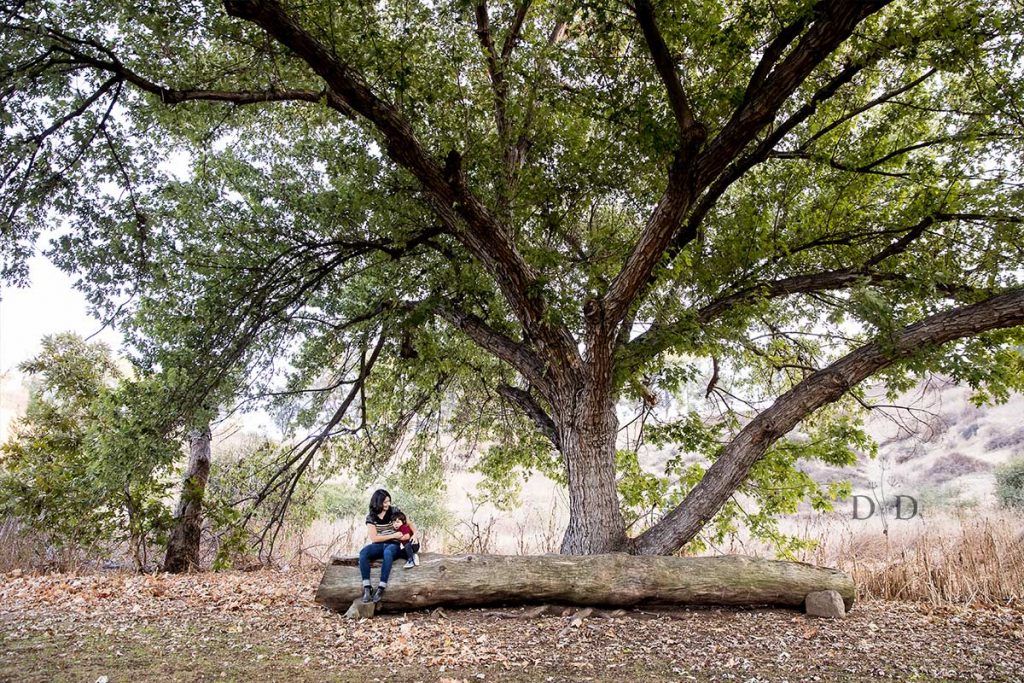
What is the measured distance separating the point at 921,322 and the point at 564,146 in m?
3.97

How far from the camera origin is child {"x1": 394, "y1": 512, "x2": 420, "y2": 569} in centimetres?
578

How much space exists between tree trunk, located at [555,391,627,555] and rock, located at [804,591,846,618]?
182cm

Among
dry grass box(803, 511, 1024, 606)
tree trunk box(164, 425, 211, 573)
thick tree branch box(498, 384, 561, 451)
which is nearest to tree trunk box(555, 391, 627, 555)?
thick tree branch box(498, 384, 561, 451)

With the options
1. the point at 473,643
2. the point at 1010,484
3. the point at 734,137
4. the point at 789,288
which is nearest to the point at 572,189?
the point at 734,137

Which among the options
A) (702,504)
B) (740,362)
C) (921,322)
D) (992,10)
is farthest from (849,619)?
(992,10)

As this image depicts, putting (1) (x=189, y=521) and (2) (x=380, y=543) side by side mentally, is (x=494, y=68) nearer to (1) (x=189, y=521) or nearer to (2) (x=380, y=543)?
(2) (x=380, y=543)

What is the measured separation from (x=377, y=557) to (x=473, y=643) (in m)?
1.61

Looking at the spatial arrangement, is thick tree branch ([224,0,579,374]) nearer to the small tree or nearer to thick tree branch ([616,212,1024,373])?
thick tree branch ([616,212,1024,373])

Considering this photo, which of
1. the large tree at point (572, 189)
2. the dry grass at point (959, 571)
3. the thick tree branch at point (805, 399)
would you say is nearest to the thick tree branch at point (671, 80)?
the large tree at point (572, 189)

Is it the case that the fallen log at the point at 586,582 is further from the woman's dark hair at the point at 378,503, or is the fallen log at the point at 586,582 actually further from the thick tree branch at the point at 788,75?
the thick tree branch at the point at 788,75

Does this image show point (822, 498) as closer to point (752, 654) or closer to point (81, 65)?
point (752, 654)

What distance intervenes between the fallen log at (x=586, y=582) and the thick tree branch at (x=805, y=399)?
383 millimetres

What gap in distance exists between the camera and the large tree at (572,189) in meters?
5.13

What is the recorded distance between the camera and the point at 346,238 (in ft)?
22.6
